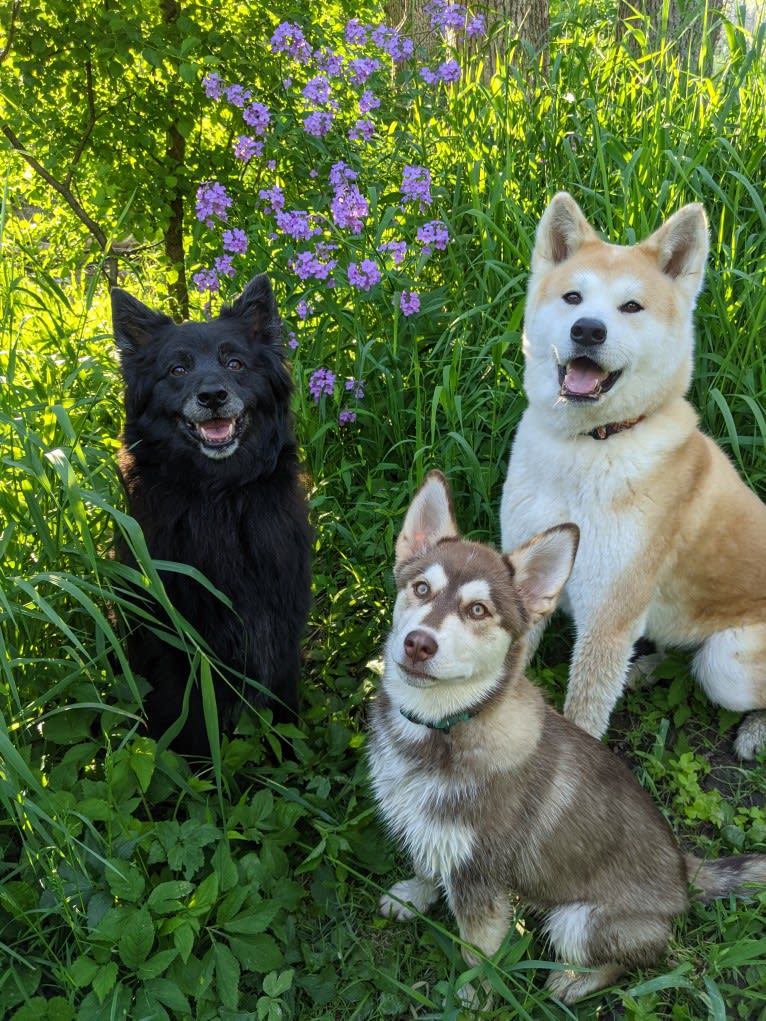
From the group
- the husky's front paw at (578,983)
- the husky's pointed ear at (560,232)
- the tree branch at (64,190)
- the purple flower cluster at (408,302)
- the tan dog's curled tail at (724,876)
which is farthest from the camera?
the tree branch at (64,190)

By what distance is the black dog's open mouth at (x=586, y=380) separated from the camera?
2.38 meters

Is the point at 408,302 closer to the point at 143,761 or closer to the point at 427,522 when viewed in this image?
the point at 427,522

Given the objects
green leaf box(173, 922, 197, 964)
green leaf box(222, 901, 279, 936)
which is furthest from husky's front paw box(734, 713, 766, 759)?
green leaf box(173, 922, 197, 964)

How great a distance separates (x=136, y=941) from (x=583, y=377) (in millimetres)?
2010

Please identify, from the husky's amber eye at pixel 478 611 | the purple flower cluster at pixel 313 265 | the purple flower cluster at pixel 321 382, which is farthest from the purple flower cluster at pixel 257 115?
the husky's amber eye at pixel 478 611

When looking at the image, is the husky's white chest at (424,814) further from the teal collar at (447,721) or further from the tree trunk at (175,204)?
the tree trunk at (175,204)

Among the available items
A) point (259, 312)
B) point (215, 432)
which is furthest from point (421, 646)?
point (259, 312)

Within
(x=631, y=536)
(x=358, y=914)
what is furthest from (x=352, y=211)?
(x=358, y=914)

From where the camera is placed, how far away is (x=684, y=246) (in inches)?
96.2

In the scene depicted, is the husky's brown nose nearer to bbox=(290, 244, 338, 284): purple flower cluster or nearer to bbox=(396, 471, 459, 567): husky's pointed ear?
bbox=(396, 471, 459, 567): husky's pointed ear

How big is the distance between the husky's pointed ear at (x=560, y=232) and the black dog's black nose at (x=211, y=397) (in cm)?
117

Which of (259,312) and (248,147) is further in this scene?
(248,147)

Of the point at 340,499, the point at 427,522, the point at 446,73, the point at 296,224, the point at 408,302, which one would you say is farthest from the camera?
the point at 340,499

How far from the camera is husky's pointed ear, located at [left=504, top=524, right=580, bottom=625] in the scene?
1975 millimetres
